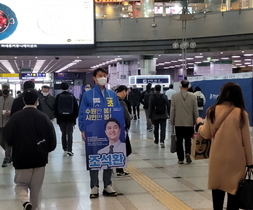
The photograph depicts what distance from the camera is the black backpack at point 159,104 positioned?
1068 cm

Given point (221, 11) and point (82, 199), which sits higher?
point (221, 11)

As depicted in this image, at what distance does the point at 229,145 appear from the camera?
12.7 feet

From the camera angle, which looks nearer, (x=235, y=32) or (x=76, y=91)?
(x=235, y=32)

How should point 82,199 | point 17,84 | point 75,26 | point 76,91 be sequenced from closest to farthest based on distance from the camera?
point 82,199
point 75,26
point 17,84
point 76,91

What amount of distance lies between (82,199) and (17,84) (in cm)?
3611

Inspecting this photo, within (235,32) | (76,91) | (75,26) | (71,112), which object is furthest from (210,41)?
(76,91)

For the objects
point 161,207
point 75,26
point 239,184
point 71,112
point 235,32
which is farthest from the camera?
point 75,26

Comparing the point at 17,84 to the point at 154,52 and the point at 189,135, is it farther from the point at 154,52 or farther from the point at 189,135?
the point at 189,135

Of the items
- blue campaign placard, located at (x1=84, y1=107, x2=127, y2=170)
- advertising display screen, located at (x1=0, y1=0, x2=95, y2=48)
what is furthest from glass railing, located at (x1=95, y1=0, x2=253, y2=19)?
blue campaign placard, located at (x1=84, y1=107, x2=127, y2=170)

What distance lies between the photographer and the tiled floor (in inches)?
209

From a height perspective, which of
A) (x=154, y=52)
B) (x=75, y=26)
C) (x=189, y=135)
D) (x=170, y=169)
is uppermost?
(x=75, y=26)

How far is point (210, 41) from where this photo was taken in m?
24.9

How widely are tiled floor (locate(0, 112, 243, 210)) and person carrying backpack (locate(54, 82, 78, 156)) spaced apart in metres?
0.37

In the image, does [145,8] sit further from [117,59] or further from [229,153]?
[229,153]
